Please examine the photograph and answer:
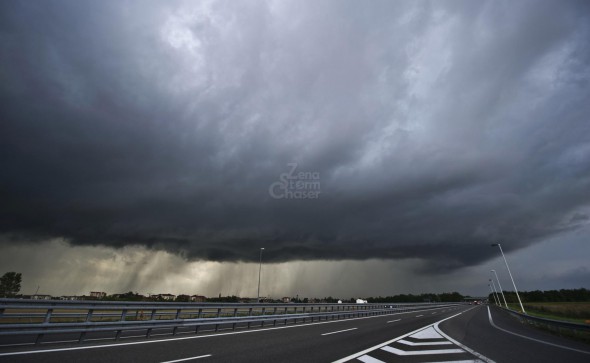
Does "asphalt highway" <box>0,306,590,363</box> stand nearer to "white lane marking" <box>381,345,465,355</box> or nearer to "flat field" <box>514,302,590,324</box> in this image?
"white lane marking" <box>381,345,465,355</box>

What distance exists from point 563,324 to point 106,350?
2029 centimetres

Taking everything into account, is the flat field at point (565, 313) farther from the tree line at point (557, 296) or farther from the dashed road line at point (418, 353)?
the tree line at point (557, 296)

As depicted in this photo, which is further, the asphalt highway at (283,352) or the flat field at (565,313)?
the flat field at (565,313)

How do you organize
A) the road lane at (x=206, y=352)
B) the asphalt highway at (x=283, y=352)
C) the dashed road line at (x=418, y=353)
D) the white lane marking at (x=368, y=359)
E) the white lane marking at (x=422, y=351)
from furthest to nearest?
1. the white lane marking at (x=422, y=351)
2. the dashed road line at (x=418, y=353)
3. the white lane marking at (x=368, y=359)
4. the asphalt highway at (x=283, y=352)
5. the road lane at (x=206, y=352)

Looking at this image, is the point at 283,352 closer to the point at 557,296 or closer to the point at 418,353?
the point at 418,353

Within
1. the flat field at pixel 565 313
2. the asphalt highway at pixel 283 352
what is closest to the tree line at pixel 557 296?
the flat field at pixel 565 313

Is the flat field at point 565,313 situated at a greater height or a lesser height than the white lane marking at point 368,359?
greater

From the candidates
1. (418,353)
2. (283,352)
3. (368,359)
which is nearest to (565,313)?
(418,353)

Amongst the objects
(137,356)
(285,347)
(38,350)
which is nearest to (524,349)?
(285,347)

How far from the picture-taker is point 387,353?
10.0 m

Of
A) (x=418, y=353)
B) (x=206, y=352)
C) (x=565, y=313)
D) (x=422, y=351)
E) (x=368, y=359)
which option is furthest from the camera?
(x=565, y=313)

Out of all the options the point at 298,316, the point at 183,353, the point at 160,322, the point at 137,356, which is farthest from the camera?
Answer: the point at 298,316

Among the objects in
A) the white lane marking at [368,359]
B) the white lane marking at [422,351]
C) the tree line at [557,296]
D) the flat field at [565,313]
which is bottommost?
the white lane marking at [368,359]

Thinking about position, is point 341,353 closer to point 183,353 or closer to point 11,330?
point 183,353
